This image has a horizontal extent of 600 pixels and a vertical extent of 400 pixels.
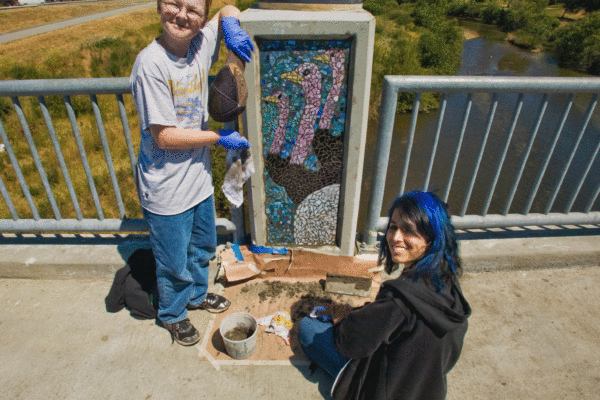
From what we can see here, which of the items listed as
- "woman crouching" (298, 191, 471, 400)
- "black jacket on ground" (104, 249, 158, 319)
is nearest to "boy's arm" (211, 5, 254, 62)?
"woman crouching" (298, 191, 471, 400)

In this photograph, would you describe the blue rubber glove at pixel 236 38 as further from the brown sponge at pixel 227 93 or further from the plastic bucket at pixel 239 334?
the plastic bucket at pixel 239 334

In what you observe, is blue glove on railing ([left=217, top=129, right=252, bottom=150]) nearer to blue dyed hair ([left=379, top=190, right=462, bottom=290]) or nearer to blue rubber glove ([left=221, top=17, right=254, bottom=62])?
blue rubber glove ([left=221, top=17, right=254, bottom=62])

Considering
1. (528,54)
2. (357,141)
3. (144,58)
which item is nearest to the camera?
(144,58)

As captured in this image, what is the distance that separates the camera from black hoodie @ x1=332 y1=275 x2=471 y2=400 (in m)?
1.55

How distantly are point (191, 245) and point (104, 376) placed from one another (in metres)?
0.89

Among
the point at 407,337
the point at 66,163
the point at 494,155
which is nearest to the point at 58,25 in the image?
the point at 66,163

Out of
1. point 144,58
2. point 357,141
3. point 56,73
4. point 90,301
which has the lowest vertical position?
point 56,73

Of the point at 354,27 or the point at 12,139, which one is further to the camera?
the point at 12,139

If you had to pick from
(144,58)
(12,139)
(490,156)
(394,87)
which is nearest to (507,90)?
(394,87)

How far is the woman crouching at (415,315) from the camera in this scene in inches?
61.7

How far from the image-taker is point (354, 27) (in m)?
2.12

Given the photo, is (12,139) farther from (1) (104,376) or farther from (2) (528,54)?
(2) (528,54)

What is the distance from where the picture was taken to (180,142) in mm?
1941

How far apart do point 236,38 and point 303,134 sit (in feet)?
2.35
